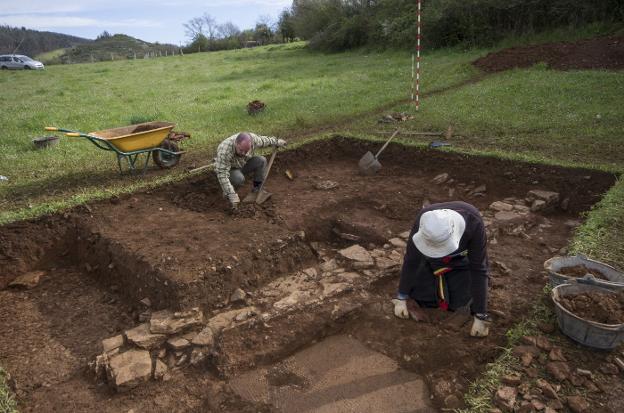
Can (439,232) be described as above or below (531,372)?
above

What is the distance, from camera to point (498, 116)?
358 inches

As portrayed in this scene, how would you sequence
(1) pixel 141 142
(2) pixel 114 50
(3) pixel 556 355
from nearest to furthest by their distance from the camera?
(3) pixel 556 355 < (1) pixel 141 142 < (2) pixel 114 50

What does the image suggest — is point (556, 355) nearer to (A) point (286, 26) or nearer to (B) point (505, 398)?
(B) point (505, 398)

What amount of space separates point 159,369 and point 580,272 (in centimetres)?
354

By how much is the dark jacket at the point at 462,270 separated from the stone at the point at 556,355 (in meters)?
0.51

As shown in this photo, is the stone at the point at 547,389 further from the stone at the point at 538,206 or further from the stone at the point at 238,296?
the stone at the point at 538,206

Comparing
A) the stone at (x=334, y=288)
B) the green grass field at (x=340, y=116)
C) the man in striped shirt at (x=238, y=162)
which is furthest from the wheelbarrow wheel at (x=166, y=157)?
the stone at (x=334, y=288)

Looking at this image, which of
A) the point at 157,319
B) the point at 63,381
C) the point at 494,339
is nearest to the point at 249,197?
the point at 157,319

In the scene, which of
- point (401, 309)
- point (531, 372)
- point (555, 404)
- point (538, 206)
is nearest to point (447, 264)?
point (401, 309)

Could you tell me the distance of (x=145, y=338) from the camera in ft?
12.3

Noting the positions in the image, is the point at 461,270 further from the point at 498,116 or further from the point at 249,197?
the point at 498,116

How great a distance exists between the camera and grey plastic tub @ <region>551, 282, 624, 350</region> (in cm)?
287

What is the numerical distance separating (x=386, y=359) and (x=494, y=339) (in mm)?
884

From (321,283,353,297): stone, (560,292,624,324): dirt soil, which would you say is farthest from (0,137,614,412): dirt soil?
(560,292,624,324): dirt soil
